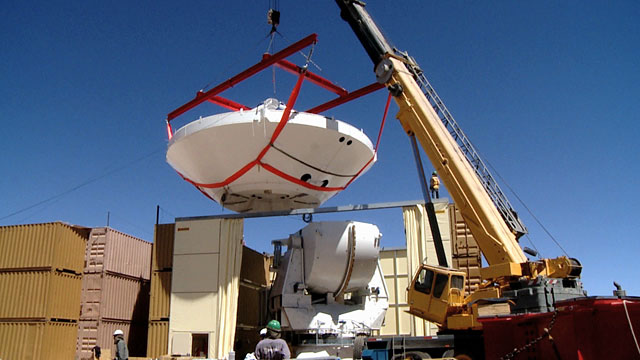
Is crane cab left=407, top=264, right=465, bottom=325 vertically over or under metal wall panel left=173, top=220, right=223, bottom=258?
under

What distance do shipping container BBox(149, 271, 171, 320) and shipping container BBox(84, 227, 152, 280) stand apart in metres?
2.16

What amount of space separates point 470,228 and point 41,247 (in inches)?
673

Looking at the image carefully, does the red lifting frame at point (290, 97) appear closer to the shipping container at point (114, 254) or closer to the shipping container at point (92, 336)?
the shipping container at point (114, 254)

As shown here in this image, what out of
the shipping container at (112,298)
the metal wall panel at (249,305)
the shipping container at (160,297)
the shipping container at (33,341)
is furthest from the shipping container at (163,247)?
the shipping container at (33,341)

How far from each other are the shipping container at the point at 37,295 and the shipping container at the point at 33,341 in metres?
0.34

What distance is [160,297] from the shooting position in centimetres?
2241

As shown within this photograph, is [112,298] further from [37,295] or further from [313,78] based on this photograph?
[313,78]

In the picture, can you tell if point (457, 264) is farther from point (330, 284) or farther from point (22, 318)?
point (22, 318)

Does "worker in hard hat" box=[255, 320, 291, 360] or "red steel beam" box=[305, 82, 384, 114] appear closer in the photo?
"worker in hard hat" box=[255, 320, 291, 360]

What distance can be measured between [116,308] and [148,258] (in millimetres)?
3519

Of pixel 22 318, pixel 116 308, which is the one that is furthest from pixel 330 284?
pixel 22 318

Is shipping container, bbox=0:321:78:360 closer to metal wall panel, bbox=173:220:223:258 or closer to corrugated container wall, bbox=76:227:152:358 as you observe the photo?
corrugated container wall, bbox=76:227:152:358

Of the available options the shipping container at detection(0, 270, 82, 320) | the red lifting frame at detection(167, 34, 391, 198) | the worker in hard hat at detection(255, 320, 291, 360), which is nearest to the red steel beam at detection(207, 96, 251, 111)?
the red lifting frame at detection(167, 34, 391, 198)

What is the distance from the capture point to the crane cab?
14227mm
